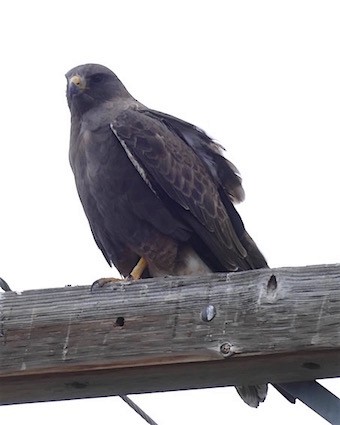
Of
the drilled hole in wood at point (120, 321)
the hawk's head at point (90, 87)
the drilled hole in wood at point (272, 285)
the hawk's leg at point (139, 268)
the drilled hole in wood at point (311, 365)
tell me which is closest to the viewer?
the drilled hole in wood at point (311, 365)

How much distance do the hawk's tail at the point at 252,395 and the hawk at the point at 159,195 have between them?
1.28 metres

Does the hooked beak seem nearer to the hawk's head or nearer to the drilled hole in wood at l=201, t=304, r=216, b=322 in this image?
the hawk's head

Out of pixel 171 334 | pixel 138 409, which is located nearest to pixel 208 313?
pixel 171 334

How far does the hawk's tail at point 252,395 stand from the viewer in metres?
3.12

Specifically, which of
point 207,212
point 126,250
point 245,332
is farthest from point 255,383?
point 126,250

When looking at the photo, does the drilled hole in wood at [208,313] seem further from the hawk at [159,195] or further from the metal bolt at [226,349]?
the hawk at [159,195]

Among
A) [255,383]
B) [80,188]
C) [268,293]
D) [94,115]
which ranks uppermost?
[94,115]

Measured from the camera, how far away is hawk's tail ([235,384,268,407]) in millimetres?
3125

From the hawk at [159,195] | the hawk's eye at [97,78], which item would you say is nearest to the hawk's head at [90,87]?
the hawk's eye at [97,78]

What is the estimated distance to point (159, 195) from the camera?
473cm

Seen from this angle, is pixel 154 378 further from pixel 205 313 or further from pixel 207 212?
pixel 207 212

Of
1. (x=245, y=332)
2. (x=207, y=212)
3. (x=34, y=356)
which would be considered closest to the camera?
(x=245, y=332)

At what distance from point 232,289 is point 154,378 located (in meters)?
0.32

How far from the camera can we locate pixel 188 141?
5.09 m
